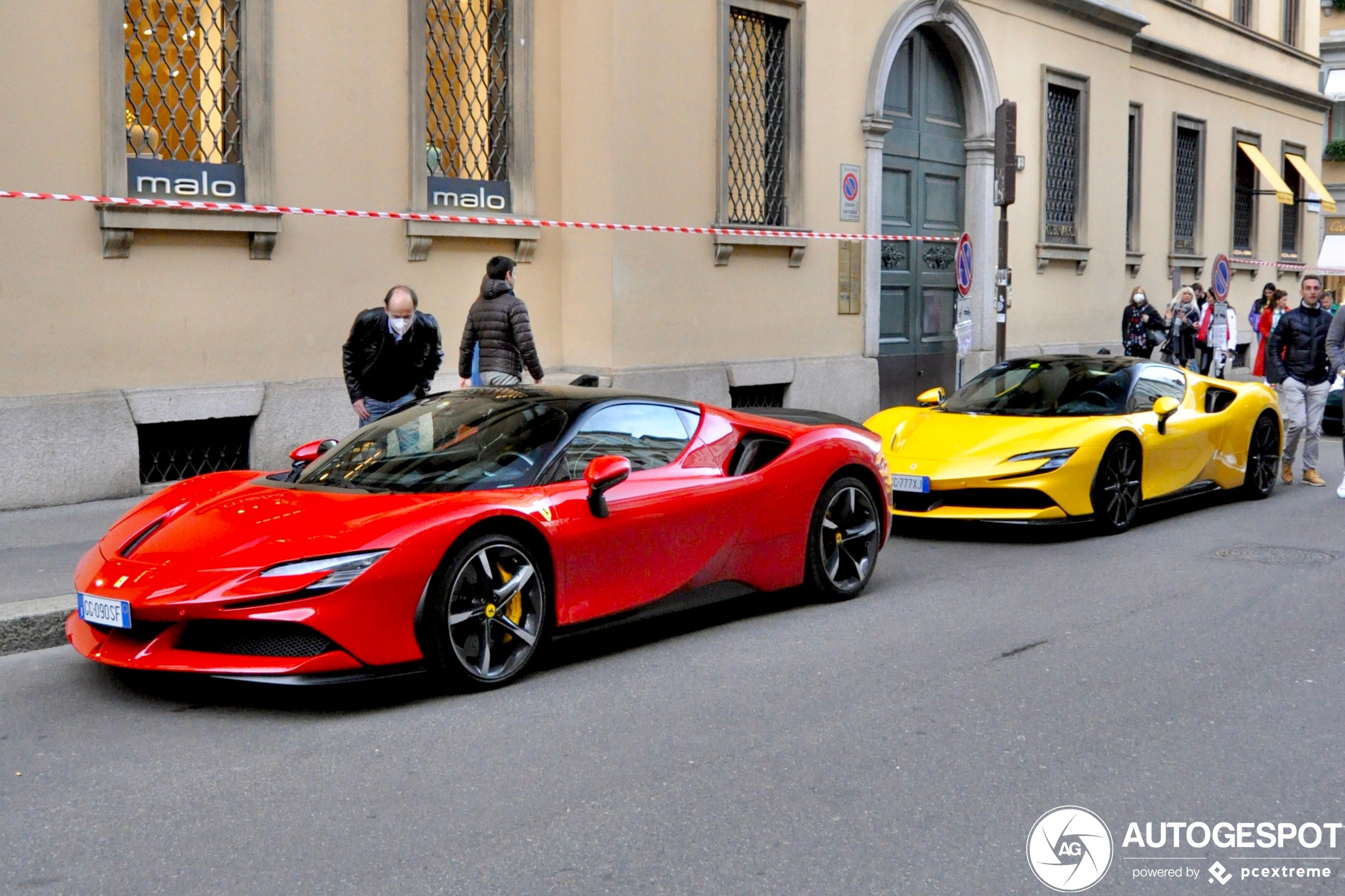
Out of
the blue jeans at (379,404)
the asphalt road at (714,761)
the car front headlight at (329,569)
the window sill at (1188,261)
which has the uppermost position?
the window sill at (1188,261)

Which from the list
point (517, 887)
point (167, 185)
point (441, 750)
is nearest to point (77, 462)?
point (167, 185)

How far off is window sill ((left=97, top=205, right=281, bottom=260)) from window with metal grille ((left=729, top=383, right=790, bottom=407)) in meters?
5.77

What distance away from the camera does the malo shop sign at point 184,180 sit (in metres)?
10.9

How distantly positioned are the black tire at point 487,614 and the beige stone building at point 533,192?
5523 millimetres

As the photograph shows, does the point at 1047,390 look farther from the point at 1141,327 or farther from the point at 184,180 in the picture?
the point at 1141,327

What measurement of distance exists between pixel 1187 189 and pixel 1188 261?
1461mm

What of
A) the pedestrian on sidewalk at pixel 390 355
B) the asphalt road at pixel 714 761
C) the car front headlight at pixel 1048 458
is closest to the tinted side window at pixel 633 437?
the asphalt road at pixel 714 761

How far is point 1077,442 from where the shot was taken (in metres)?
10.1

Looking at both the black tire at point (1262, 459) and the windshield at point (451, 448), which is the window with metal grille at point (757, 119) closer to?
the black tire at point (1262, 459)


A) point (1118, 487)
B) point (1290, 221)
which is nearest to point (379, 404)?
point (1118, 487)

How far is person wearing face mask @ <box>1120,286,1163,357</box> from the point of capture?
21375 millimetres

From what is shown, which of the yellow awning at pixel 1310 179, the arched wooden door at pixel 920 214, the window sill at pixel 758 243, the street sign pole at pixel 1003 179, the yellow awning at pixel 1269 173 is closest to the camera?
the window sill at pixel 758 243

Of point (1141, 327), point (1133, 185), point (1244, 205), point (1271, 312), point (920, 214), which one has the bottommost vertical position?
point (1141, 327)

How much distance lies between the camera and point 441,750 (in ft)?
16.9
